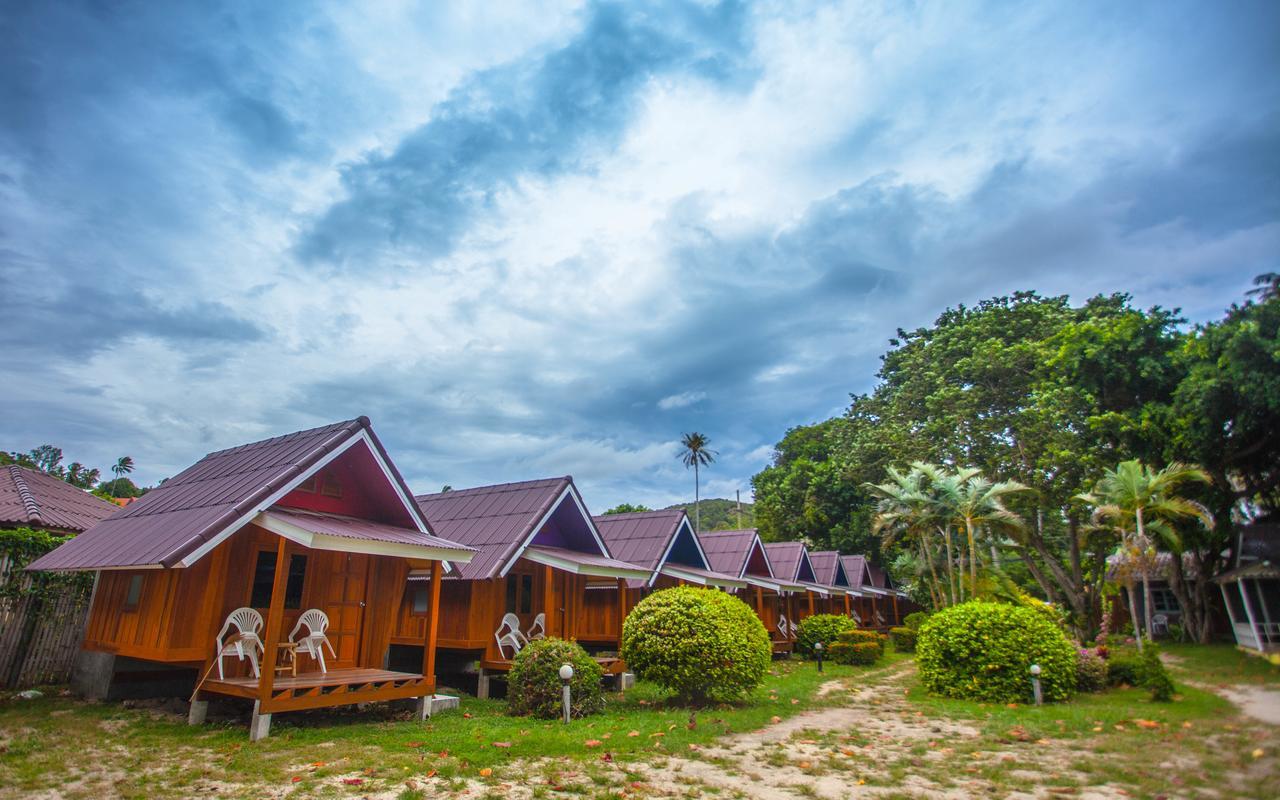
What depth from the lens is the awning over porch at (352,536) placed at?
29.8 feet

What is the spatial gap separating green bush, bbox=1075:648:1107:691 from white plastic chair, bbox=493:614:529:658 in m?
10.6

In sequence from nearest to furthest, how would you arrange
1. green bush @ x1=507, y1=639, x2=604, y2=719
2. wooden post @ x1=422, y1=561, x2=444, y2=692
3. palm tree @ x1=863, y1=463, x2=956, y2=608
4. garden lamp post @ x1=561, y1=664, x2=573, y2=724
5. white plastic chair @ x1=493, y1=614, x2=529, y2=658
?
garden lamp post @ x1=561, y1=664, x2=573, y2=724, wooden post @ x1=422, y1=561, x2=444, y2=692, green bush @ x1=507, y1=639, x2=604, y2=719, white plastic chair @ x1=493, y1=614, x2=529, y2=658, palm tree @ x1=863, y1=463, x2=956, y2=608

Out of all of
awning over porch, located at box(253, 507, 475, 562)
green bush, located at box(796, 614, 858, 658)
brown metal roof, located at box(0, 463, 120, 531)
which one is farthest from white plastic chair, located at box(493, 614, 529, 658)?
green bush, located at box(796, 614, 858, 658)

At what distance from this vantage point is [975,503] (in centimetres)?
2280

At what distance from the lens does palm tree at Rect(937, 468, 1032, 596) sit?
2231cm

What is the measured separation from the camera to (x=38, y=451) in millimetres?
71375

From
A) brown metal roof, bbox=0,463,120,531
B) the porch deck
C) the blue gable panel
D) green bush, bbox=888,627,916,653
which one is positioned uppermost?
brown metal roof, bbox=0,463,120,531

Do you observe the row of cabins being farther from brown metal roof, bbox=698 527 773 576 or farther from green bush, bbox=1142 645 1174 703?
green bush, bbox=1142 645 1174 703

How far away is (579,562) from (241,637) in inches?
254

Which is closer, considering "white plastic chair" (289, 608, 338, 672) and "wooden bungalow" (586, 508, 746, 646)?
"white plastic chair" (289, 608, 338, 672)

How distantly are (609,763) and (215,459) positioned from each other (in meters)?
10.1

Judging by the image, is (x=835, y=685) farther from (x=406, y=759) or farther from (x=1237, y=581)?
(x=1237, y=581)

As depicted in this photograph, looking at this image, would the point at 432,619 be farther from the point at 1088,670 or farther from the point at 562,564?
the point at 1088,670

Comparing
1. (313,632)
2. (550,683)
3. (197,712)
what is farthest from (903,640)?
(197,712)
